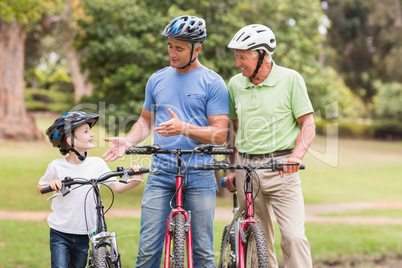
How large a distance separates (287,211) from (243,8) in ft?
30.0

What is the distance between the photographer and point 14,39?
2653 cm

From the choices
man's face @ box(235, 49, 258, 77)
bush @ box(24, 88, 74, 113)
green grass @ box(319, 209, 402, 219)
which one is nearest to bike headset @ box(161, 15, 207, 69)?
man's face @ box(235, 49, 258, 77)

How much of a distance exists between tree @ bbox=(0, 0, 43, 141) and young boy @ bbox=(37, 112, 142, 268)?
2391 cm

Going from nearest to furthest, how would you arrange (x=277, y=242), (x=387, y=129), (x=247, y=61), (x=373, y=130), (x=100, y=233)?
1. (x=100, y=233)
2. (x=247, y=61)
3. (x=277, y=242)
4. (x=387, y=129)
5. (x=373, y=130)

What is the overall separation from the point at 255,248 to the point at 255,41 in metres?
1.54

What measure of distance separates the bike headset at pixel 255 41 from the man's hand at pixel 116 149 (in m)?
1.10

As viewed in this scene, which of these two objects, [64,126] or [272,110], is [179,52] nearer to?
[272,110]

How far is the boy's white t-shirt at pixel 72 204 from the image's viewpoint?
400 centimetres

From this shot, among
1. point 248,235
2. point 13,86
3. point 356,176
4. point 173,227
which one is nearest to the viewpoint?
point 173,227

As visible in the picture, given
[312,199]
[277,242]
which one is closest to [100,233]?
[277,242]

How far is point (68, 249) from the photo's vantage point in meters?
4.07

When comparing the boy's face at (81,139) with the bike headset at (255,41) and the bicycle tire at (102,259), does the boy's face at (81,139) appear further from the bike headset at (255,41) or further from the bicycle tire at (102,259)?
the bike headset at (255,41)

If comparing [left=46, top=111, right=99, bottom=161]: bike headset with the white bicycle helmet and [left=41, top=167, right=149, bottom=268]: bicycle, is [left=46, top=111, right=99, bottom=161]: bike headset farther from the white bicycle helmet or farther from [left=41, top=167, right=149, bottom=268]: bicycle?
the white bicycle helmet

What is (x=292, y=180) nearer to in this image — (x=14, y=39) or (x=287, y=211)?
(x=287, y=211)
